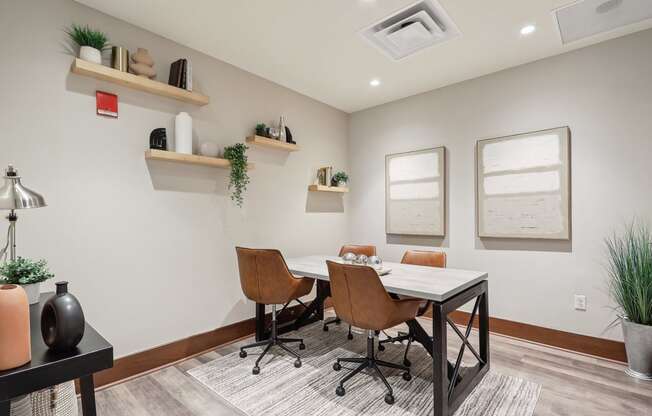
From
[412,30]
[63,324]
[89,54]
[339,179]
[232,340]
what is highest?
[412,30]

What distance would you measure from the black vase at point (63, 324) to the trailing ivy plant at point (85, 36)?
6.26 feet

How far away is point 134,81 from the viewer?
2.32m

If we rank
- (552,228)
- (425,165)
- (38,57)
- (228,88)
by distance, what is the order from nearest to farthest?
A: (38,57), (552,228), (228,88), (425,165)

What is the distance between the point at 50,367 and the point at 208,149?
2.10 meters

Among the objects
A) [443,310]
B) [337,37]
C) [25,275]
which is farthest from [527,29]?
[25,275]

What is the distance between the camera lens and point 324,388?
2215 mm

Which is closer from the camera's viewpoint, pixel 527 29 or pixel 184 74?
pixel 527 29

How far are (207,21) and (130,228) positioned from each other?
1637mm

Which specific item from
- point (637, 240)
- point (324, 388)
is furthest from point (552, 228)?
point (324, 388)

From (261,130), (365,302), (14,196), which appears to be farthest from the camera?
(261,130)

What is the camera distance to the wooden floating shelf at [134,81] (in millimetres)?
2119

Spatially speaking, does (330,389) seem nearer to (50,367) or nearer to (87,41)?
(50,367)

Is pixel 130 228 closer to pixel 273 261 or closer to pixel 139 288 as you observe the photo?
pixel 139 288

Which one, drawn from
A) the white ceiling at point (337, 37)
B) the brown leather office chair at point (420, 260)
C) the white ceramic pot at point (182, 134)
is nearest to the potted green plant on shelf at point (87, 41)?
the white ceiling at point (337, 37)
